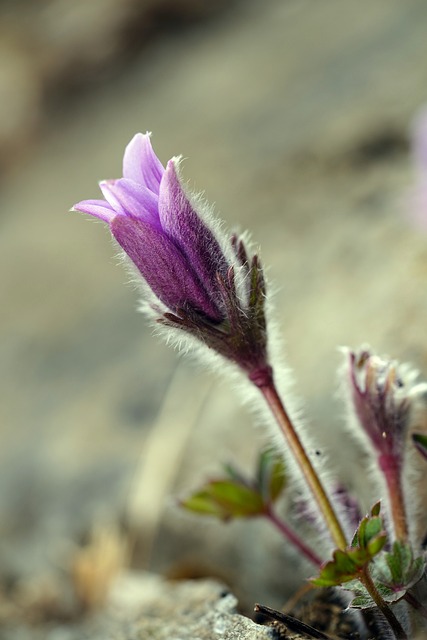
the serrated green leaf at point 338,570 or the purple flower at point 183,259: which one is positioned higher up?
the purple flower at point 183,259

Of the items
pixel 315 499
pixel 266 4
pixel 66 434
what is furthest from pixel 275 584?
pixel 266 4

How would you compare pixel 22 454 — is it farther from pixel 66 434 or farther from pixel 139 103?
pixel 139 103

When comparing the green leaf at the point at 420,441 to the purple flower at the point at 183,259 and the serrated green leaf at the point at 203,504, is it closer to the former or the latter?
the purple flower at the point at 183,259

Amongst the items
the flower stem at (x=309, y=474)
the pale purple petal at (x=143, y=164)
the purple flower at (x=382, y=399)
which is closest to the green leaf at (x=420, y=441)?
the purple flower at (x=382, y=399)

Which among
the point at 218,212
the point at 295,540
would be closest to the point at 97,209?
the point at 218,212

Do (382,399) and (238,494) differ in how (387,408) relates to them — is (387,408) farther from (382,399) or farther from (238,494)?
(238,494)

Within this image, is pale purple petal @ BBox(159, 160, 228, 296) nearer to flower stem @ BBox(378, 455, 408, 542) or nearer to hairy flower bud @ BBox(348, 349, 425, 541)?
hairy flower bud @ BBox(348, 349, 425, 541)

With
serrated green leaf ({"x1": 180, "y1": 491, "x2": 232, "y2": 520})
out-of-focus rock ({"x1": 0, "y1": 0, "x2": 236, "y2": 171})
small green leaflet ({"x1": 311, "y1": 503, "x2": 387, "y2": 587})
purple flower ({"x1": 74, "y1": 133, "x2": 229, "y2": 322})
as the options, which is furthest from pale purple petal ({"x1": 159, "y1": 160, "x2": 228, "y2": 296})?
out-of-focus rock ({"x1": 0, "y1": 0, "x2": 236, "y2": 171})
